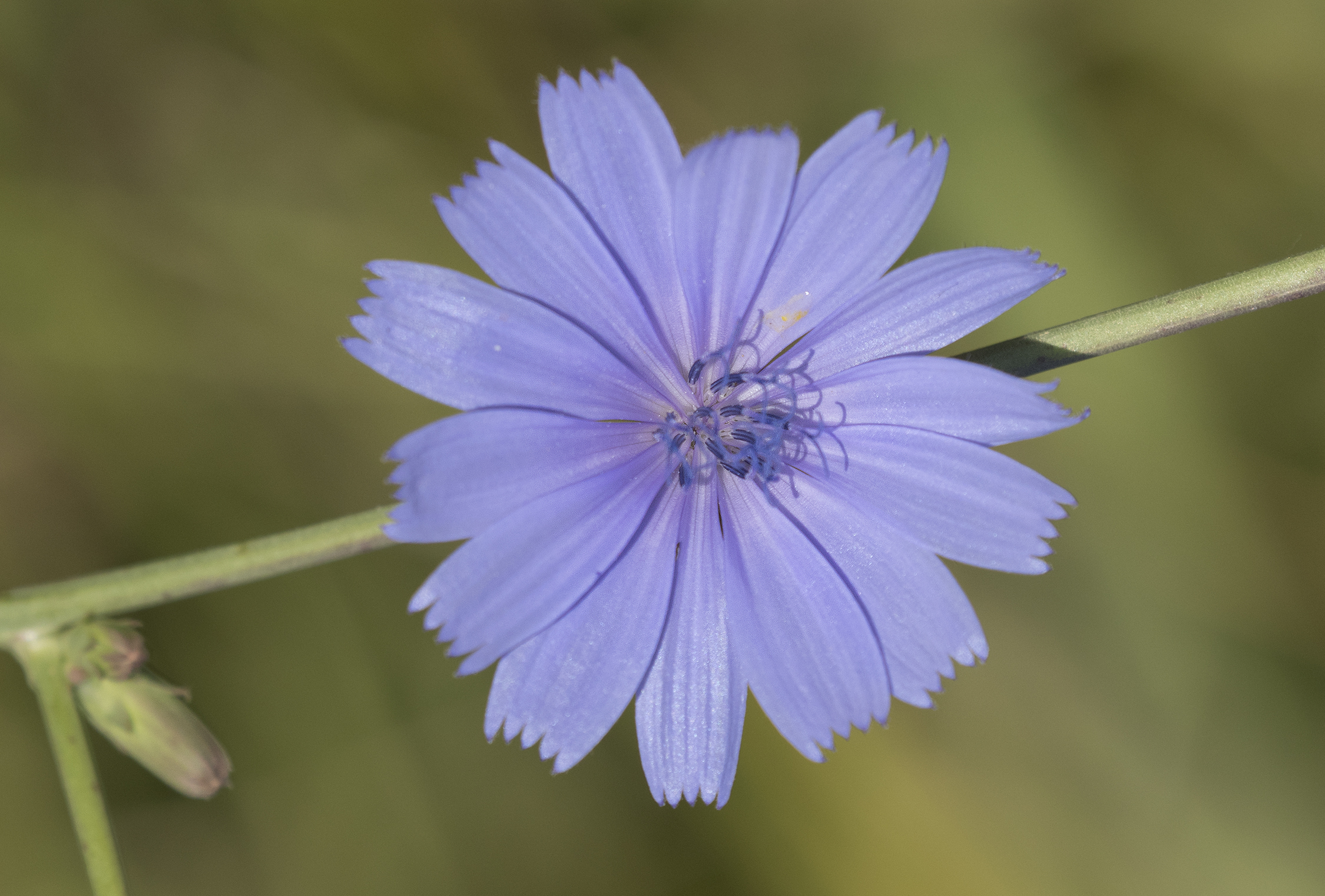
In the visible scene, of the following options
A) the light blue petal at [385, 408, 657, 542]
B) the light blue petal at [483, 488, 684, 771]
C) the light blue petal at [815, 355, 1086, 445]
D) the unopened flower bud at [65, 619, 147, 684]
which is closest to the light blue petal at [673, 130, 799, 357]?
the light blue petal at [815, 355, 1086, 445]

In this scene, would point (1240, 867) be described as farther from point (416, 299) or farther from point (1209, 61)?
point (416, 299)

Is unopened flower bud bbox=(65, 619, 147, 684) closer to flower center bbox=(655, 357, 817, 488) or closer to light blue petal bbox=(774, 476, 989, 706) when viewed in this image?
flower center bbox=(655, 357, 817, 488)

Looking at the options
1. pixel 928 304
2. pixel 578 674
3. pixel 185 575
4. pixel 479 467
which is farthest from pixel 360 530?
pixel 928 304

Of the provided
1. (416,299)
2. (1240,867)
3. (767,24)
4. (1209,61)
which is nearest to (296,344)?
(416,299)

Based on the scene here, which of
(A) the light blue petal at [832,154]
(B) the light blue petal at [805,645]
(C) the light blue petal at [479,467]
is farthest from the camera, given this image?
(B) the light blue petal at [805,645]

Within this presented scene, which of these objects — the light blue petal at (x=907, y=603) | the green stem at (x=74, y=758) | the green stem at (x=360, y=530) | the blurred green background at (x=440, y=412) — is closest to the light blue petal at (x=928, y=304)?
the green stem at (x=360, y=530)

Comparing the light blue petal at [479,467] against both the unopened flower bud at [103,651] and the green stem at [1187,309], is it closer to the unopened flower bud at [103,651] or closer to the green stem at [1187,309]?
the unopened flower bud at [103,651]
